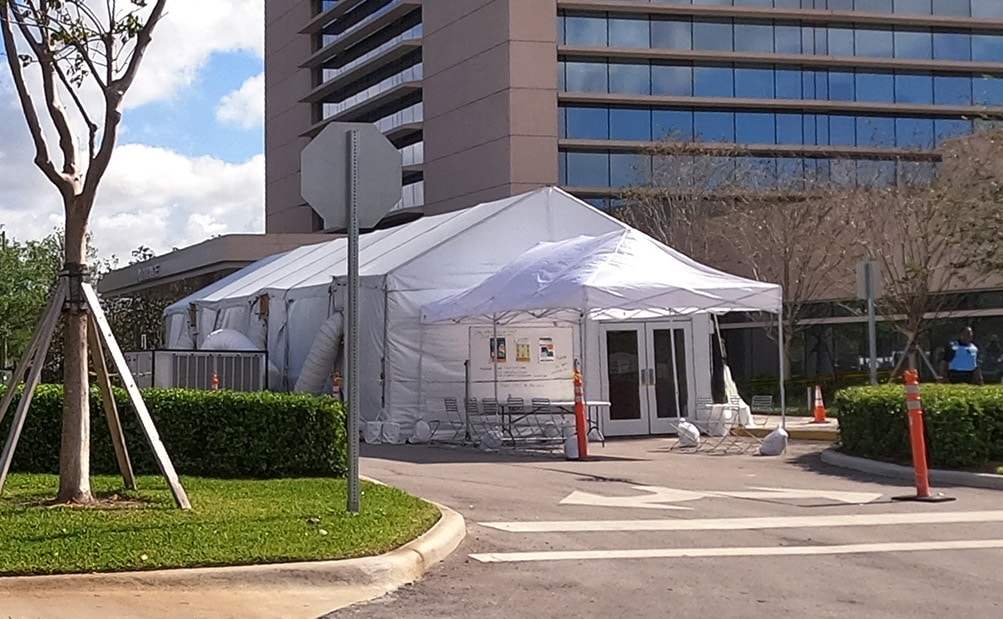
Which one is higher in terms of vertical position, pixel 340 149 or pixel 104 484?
pixel 340 149

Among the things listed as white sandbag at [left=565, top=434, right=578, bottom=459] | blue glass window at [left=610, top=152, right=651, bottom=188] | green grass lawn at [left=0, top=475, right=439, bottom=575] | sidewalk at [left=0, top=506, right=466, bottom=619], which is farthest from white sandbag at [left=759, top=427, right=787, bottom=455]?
blue glass window at [left=610, top=152, right=651, bottom=188]

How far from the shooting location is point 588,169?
54.9 m

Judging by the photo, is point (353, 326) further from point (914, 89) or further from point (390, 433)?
point (914, 89)

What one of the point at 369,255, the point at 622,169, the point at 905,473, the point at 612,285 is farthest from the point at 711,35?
the point at 905,473

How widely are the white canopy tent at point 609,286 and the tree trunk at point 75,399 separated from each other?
349 inches

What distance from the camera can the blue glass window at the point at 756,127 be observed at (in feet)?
184

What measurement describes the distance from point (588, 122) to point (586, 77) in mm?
1968

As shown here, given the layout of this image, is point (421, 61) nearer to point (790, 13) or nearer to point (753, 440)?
point (790, 13)

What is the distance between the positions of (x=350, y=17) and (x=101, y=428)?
56.4 metres

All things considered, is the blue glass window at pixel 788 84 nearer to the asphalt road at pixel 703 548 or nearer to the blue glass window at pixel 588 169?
the blue glass window at pixel 588 169

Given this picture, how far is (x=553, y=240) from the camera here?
25.9 m

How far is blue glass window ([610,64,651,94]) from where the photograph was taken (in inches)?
2173

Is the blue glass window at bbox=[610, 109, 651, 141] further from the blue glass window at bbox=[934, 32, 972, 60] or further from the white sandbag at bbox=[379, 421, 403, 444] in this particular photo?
the white sandbag at bbox=[379, 421, 403, 444]

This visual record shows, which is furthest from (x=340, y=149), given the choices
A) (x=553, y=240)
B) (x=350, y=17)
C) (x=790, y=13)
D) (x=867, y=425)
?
(x=350, y=17)
